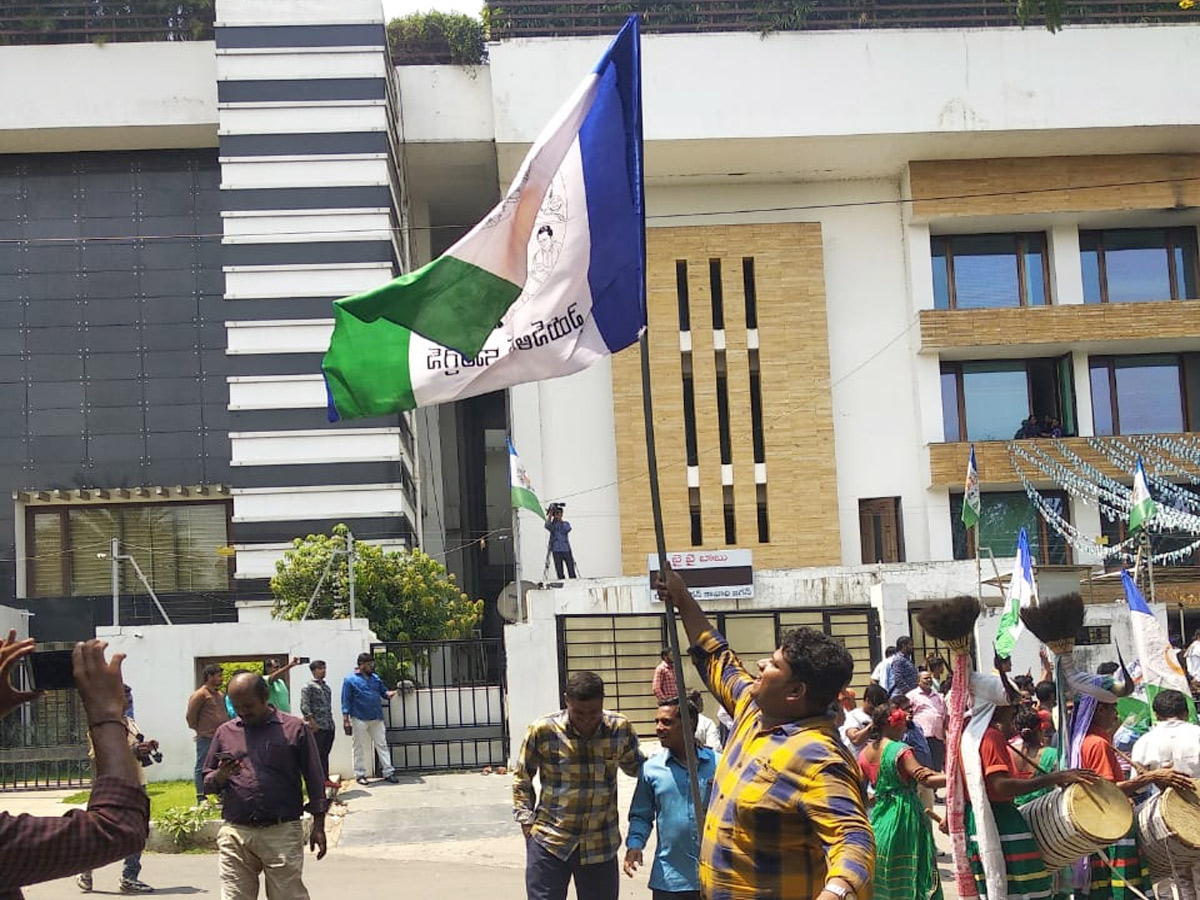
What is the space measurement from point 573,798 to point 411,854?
7.95 meters

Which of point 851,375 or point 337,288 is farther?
point 851,375

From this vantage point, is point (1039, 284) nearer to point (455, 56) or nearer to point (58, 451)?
point (455, 56)

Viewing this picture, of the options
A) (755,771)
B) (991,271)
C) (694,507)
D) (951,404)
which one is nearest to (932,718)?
(755,771)

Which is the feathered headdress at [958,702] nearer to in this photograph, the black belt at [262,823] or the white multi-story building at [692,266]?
the black belt at [262,823]

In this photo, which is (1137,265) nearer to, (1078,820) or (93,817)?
(1078,820)

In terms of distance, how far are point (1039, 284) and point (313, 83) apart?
17632 mm

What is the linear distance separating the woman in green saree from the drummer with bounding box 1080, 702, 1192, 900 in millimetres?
1061

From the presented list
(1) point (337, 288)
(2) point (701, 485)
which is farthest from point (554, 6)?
(2) point (701, 485)

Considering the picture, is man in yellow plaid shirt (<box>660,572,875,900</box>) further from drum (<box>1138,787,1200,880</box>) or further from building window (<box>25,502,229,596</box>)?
building window (<box>25,502,229,596</box>)

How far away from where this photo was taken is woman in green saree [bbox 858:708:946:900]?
7.95 metres

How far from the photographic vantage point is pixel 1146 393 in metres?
37.3

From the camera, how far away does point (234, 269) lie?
3319 cm

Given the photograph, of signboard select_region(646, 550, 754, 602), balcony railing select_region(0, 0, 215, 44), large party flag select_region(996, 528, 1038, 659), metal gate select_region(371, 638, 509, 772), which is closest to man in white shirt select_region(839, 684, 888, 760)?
large party flag select_region(996, 528, 1038, 659)

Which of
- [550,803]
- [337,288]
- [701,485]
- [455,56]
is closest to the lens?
[550,803]
